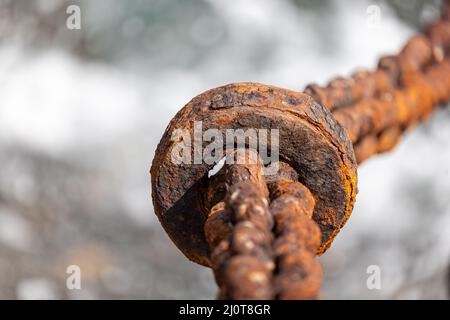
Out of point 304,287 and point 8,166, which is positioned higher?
point 8,166

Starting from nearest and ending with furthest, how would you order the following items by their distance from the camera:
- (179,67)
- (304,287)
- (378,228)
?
(304,287) < (378,228) < (179,67)

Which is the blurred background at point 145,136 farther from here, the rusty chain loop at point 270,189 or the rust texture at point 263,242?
the rust texture at point 263,242

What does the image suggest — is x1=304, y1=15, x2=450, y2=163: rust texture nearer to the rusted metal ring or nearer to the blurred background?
the rusted metal ring

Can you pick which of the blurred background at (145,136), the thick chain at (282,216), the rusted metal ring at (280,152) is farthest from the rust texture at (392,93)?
the blurred background at (145,136)

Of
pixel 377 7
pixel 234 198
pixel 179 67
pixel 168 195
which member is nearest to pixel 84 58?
pixel 179 67

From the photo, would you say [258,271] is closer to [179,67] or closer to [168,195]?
[168,195]

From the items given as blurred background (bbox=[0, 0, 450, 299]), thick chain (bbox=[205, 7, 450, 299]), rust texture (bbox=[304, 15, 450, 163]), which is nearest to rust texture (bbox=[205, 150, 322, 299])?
thick chain (bbox=[205, 7, 450, 299])

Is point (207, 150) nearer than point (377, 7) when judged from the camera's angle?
Yes

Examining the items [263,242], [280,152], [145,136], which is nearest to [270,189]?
[280,152]
